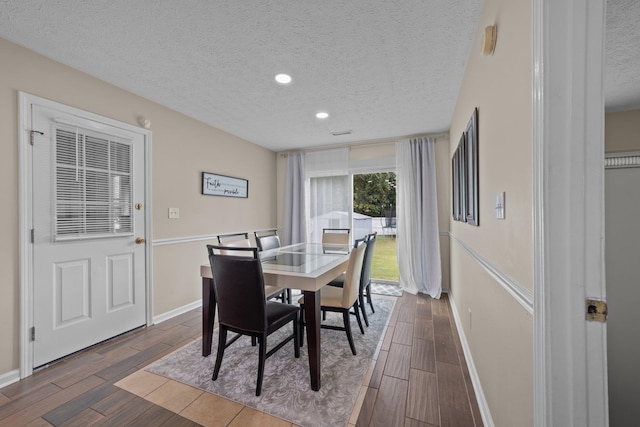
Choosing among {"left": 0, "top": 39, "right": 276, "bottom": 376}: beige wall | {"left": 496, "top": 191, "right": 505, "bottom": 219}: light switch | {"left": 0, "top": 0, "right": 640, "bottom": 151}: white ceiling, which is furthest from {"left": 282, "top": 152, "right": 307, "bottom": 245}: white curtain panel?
{"left": 496, "top": 191, "right": 505, "bottom": 219}: light switch

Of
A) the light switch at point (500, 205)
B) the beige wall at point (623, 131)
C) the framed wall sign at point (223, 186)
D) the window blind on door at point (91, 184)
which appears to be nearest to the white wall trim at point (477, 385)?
the light switch at point (500, 205)

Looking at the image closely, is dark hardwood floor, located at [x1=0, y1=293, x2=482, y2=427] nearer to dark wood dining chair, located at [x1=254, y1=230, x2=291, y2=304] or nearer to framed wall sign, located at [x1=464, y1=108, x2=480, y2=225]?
dark wood dining chair, located at [x1=254, y1=230, x2=291, y2=304]

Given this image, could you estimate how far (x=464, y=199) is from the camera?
2195 millimetres

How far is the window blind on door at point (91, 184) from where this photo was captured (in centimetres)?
213

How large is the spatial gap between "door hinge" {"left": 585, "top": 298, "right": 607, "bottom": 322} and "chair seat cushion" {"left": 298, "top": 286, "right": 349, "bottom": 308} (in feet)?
5.42

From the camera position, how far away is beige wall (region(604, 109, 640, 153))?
2.16 m

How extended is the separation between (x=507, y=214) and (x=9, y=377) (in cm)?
326

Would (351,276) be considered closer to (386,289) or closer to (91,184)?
(386,289)

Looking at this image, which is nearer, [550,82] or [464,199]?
[550,82]

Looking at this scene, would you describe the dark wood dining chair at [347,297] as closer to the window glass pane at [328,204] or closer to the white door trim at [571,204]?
the white door trim at [571,204]

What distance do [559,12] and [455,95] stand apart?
218cm

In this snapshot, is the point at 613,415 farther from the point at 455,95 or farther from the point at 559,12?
the point at 455,95

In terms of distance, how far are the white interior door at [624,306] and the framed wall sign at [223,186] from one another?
12.3 ft

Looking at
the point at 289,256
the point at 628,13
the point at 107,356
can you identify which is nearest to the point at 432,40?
the point at 628,13
